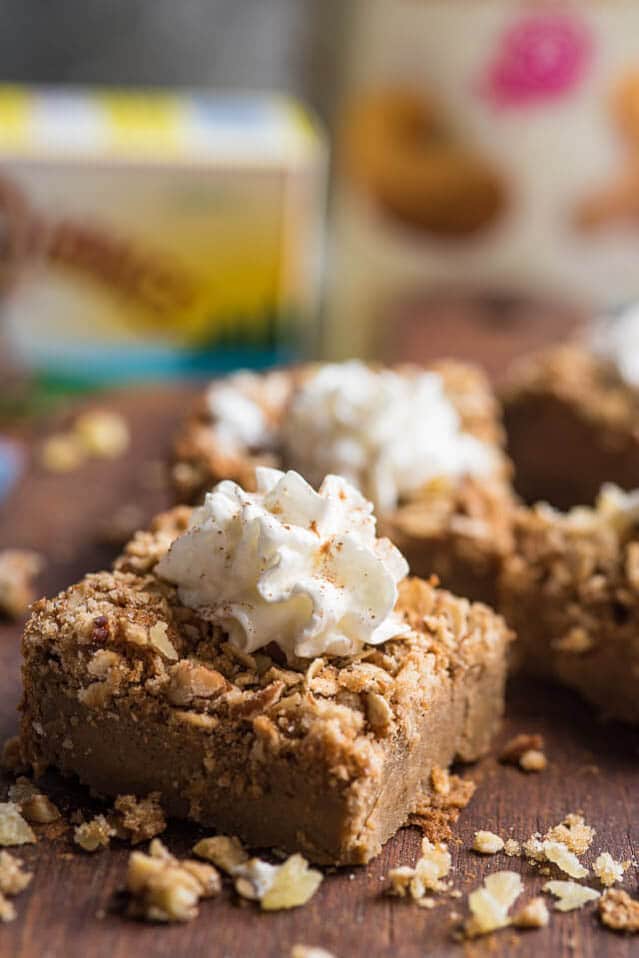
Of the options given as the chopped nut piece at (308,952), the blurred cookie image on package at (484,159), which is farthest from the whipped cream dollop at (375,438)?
the blurred cookie image on package at (484,159)

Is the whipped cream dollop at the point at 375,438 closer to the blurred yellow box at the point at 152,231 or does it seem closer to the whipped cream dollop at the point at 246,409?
the whipped cream dollop at the point at 246,409

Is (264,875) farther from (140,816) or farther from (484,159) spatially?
(484,159)

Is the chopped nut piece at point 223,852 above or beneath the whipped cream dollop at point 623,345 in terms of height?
beneath

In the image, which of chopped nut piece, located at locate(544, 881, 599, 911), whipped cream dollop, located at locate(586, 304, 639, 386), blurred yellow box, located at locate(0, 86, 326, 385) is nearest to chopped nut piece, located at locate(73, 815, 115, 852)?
chopped nut piece, located at locate(544, 881, 599, 911)

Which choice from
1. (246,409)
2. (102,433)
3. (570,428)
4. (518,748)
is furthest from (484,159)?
(518,748)

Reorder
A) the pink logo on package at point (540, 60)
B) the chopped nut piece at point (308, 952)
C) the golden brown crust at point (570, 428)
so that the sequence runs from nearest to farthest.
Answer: the chopped nut piece at point (308, 952) < the golden brown crust at point (570, 428) < the pink logo on package at point (540, 60)

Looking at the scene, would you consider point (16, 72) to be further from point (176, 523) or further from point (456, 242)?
point (176, 523)
